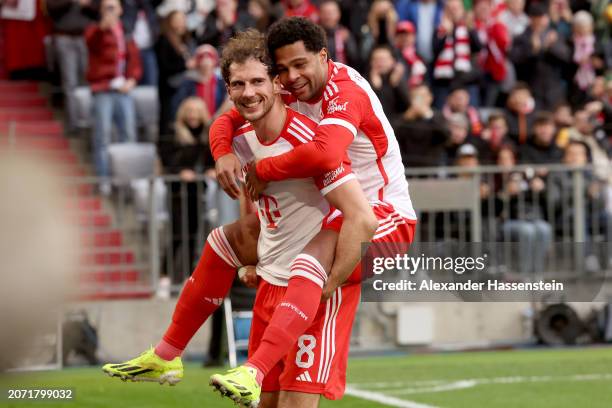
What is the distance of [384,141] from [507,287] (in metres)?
Answer: 3.79

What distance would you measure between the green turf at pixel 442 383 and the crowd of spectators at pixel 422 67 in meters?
2.20

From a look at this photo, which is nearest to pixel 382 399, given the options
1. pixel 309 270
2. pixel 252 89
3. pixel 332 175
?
pixel 309 270

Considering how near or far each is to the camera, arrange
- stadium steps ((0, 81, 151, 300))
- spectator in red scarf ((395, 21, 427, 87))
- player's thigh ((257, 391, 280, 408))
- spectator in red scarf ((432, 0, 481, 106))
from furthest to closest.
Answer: spectator in red scarf ((432, 0, 481, 106)), spectator in red scarf ((395, 21, 427, 87)), stadium steps ((0, 81, 151, 300)), player's thigh ((257, 391, 280, 408))

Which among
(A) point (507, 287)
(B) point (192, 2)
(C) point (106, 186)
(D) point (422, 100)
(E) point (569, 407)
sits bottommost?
(E) point (569, 407)

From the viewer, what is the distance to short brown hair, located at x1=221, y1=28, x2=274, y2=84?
260 inches

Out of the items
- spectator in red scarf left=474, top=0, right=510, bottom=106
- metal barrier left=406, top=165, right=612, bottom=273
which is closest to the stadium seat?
metal barrier left=406, top=165, right=612, bottom=273

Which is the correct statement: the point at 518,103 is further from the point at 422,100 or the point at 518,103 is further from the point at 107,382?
the point at 107,382

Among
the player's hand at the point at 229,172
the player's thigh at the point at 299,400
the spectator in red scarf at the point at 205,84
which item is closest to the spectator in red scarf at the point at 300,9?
the spectator in red scarf at the point at 205,84

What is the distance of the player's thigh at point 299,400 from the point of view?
668cm

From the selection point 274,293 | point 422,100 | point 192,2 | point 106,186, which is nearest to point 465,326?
point 422,100

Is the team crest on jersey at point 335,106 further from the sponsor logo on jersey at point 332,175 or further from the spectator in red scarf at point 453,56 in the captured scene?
the spectator in red scarf at point 453,56

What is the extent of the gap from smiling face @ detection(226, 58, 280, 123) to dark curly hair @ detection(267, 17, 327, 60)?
0.14m

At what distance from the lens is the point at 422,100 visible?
15.3 meters

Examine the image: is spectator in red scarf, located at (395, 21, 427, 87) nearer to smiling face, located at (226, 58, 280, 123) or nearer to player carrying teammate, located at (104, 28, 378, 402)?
player carrying teammate, located at (104, 28, 378, 402)
